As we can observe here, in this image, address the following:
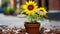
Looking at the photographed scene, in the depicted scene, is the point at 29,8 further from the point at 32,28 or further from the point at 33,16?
the point at 32,28

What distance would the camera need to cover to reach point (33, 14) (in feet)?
11.6

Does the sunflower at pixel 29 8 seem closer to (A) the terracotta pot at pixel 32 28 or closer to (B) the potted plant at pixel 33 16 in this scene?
(B) the potted plant at pixel 33 16

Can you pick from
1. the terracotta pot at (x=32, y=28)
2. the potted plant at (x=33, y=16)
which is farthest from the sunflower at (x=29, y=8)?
the terracotta pot at (x=32, y=28)

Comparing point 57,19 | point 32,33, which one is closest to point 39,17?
point 32,33

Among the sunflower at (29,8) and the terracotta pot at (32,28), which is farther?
the terracotta pot at (32,28)

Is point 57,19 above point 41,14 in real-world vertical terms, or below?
below

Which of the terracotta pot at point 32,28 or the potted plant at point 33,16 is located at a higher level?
the potted plant at point 33,16

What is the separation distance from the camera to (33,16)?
3.58 metres

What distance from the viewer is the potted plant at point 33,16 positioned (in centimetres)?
343

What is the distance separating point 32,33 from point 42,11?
1.43ft

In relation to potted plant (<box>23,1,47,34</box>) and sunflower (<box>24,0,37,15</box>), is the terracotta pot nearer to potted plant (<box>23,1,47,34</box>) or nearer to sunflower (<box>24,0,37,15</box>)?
potted plant (<box>23,1,47,34</box>)

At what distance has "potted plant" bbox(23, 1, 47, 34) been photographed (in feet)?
11.2

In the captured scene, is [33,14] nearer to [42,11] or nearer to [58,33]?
[42,11]

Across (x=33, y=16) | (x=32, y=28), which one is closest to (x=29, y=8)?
(x=33, y=16)
